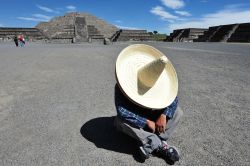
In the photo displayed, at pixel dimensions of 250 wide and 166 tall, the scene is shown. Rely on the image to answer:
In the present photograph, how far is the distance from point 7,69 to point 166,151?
8494mm

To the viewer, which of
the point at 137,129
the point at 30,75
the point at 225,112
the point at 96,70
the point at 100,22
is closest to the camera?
the point at 137,129

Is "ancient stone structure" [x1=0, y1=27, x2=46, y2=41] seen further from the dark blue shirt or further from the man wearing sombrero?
the dark blue shirt

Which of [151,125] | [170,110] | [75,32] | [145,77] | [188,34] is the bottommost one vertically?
[75,32]

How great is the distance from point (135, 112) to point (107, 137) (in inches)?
34.0

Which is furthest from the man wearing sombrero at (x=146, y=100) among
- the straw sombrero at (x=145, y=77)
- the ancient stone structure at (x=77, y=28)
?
the ancient stone structure at (x=77, y=28)

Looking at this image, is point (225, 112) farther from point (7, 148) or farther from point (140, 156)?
point (7, 148)

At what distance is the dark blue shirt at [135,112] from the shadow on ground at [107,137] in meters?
0.47

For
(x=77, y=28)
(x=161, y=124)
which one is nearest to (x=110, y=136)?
(x=161, y=124)

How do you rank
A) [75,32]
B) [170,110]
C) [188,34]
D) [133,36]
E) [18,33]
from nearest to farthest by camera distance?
1. [170,110]
2. [18,33]
3. [188,34]
4. [133,36]
5. [75,32]

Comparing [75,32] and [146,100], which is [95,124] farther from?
[75,32]

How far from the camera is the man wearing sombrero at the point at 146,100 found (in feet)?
10.2

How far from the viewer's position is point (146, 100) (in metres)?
3.17

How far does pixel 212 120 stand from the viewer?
4.53 m

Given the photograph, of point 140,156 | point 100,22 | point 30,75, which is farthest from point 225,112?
point 100,22
